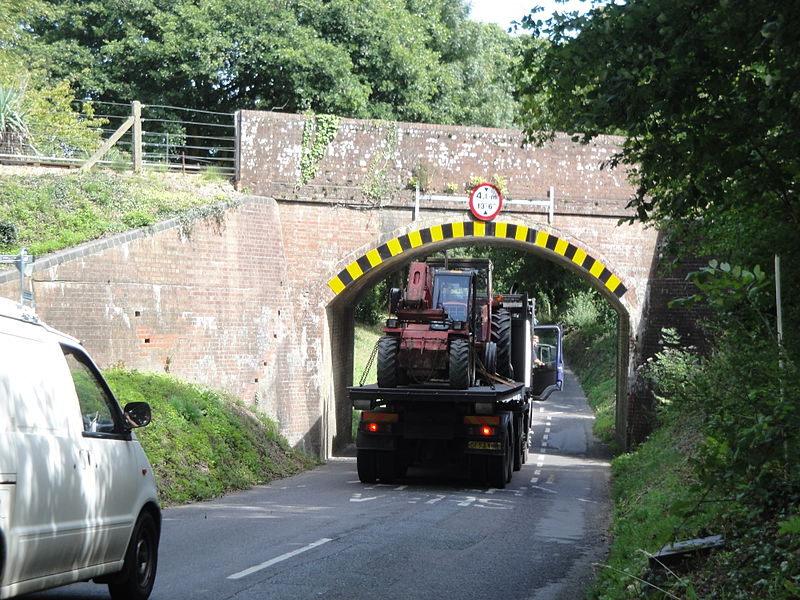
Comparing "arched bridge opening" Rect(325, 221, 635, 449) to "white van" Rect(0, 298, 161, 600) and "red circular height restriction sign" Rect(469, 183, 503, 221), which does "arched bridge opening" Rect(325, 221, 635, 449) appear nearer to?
"red circular height restriction sign" Rect(469, 183, 503, 221)

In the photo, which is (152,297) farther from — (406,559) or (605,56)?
(605,56)

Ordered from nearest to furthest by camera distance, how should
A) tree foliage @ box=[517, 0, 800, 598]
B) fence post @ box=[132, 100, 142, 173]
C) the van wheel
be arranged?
tree foliage @ box=[517, 0, 800, 598], the van wheel, fence post @ box=[132, 100, 142, 173]

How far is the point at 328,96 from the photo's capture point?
3120 cm

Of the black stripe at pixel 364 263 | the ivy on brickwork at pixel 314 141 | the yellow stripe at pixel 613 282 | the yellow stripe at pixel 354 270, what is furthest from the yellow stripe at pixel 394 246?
the yellow stripe at pixel 613 282

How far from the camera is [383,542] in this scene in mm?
10672

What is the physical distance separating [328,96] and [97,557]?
25683 millimetres

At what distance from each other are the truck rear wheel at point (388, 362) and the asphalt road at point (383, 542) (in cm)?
174

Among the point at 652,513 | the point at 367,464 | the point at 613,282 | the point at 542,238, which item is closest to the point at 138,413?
the point at 652,513

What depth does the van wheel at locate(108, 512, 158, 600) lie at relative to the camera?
7.20m

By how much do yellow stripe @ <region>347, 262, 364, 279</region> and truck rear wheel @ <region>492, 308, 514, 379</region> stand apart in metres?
3.72

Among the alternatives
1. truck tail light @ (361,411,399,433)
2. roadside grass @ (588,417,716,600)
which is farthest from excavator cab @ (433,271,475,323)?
roadside grass @ (588,417,716,600)

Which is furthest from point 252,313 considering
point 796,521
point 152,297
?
point 796,521

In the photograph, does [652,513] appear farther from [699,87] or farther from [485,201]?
[485,201]

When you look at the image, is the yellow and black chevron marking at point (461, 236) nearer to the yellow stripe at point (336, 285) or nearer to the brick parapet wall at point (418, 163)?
the yellow stripe at point (336, 285)
